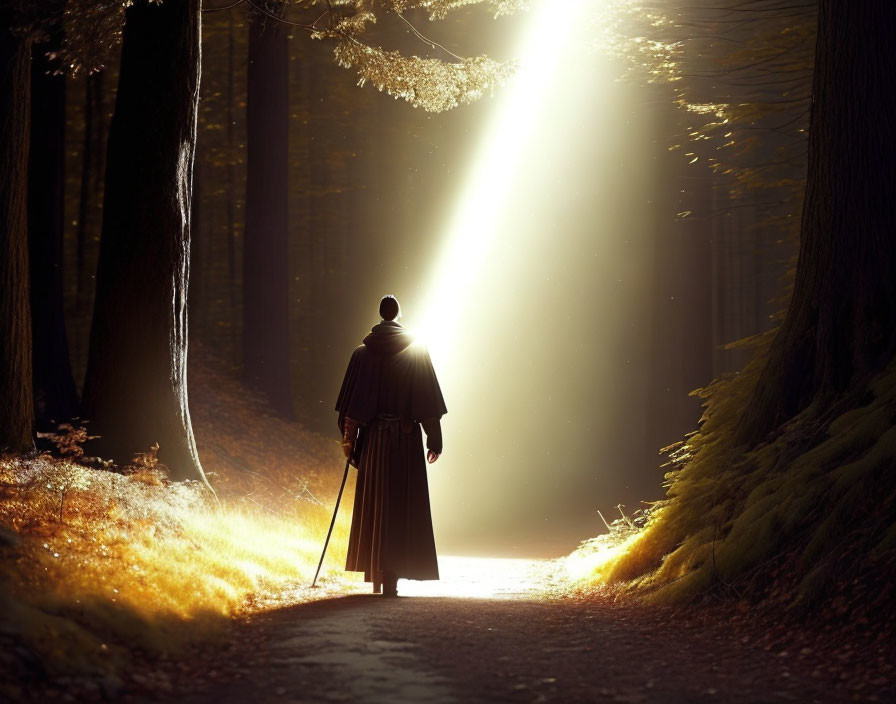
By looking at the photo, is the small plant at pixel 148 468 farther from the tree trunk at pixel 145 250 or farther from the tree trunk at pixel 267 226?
the tree trunk at pixel 267 226

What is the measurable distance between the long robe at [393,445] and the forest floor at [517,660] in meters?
1.46

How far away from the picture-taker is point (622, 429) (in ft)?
85.7

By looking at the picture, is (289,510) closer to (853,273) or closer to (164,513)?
(164,513)

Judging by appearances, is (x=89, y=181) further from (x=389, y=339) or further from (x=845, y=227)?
(x=845, y=227)

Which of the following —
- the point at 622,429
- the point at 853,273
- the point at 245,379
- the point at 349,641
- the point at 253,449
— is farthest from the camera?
the point at 622,429

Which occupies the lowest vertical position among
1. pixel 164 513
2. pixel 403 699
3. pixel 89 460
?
pixel 403 699

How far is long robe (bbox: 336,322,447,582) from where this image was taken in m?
9.04

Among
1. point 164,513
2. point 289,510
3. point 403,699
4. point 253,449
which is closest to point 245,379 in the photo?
point 253,449


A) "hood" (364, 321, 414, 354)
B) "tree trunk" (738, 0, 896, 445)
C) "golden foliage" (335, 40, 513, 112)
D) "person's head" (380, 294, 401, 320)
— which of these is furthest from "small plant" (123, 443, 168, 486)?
"tree trunk" (738, 0, 896, 445)

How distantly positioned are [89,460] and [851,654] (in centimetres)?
721

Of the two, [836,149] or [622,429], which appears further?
[622,429]

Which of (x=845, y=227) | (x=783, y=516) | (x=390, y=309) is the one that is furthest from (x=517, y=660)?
(x=845, y=227)

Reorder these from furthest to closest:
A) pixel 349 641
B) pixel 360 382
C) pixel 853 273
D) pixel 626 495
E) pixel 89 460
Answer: pixel 626 495, pixel 89 460, pixel 360 382, pixel 853 273, pixel 349 641

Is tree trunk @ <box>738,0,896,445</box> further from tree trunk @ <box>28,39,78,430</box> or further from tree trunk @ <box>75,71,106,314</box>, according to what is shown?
tree trunk @ <box>75,71,106,314</box>
